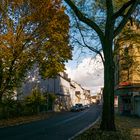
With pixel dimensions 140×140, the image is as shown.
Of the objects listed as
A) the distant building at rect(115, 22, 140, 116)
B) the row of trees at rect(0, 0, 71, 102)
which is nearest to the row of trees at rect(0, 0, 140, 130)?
the row of trees at rect(0, 0, 71, 102)

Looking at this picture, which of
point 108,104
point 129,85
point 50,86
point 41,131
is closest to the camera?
point 108,104

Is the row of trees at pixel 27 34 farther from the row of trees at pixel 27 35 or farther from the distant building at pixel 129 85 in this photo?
the distant building at pixel 129 85

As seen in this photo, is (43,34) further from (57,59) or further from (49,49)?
(57,59)

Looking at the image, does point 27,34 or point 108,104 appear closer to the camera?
point 108,104

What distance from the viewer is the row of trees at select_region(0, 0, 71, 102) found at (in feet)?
134

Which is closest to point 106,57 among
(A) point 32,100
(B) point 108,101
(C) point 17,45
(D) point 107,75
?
(D) point 107,75

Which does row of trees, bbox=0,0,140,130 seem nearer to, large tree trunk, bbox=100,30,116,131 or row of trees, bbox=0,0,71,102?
row of trees, bbox=0,0,71,102

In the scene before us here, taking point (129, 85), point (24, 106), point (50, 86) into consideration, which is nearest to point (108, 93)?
point (24, 106)

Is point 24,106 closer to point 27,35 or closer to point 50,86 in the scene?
point 27,35

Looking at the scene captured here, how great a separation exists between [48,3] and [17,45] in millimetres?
5288

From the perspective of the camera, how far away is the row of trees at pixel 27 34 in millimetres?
40969

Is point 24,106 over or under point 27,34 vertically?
under

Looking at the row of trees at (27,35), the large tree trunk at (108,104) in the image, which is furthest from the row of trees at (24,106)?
the large tree trunk at (108,104)

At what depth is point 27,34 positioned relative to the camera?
137 ft
